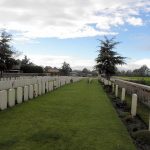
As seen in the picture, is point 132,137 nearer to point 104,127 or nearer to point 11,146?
point 104,127

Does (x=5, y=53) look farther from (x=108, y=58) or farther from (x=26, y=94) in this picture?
(x=26, y=94)

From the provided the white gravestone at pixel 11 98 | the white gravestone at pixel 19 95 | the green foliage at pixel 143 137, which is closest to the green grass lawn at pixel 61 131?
the green foliage at pixel 143 137

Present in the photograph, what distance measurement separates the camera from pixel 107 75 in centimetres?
5009

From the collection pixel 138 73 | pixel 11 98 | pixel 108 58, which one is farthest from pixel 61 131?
pixel 138 73

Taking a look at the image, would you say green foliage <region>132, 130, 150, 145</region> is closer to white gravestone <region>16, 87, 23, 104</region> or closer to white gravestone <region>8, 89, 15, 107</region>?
white gravestone <region>8, 89, 15, 107</region>

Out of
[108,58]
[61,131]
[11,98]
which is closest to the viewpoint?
[61,131]

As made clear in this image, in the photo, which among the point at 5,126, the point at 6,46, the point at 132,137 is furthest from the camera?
the point at 6,46

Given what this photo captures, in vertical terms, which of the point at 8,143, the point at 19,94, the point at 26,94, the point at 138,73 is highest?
the point at 138,73

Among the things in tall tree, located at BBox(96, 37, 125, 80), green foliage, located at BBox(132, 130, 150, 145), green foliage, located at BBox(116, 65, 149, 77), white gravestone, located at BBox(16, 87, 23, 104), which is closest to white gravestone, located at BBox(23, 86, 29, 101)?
white gravestone, located at BBox(16, 87, 23, 104)

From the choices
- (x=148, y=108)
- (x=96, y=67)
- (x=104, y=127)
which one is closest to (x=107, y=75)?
(x=96, y=67)

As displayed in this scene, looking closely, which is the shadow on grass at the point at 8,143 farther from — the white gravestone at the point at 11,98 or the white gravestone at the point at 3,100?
the white gravestone at the point at 11,98

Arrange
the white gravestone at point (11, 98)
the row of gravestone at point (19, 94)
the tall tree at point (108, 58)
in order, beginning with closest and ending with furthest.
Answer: the row of gravestone at point (19, 94), the white gravestone at point (11, 98), the tall tree at point (108, 58)

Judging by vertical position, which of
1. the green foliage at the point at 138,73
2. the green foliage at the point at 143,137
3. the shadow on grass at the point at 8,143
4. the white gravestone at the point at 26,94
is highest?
the green foliage at the point at 138,73

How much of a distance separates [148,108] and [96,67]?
35.4 m
